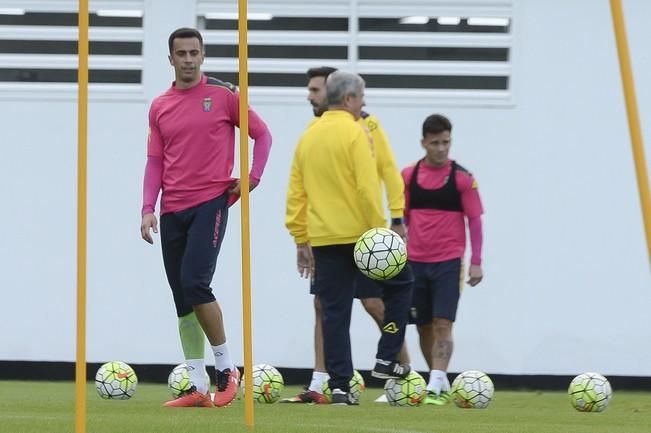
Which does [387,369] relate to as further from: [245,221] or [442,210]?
[245,221]

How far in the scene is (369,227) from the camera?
8641 mm

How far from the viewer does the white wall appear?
13383 millimetres

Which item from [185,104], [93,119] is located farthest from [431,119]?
[93,119]

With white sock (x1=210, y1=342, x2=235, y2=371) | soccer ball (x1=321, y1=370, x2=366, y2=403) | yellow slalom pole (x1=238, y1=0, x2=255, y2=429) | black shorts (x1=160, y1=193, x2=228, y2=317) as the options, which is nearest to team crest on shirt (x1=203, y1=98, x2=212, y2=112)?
black shorts (x1=160, y1=193, x2=228, y2=317)

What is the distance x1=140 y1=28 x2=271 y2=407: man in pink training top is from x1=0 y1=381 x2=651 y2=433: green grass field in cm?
44

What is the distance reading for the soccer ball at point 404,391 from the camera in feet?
29.8

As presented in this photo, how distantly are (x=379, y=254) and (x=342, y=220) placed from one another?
1.41 ft

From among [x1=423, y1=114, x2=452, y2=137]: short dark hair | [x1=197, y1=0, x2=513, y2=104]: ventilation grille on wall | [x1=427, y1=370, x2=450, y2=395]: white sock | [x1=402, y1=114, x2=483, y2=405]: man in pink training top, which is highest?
[x1=197, y1=0, x2=513, y2=104]: ventilation grille on wall

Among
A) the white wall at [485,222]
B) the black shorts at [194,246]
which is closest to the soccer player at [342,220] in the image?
the black shorts at [194,246]

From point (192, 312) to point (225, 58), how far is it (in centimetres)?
582

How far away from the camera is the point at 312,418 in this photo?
7312mm

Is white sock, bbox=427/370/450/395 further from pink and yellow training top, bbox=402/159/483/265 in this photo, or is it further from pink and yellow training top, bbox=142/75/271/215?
pink and yellow training top, bbox=142/75/271/215

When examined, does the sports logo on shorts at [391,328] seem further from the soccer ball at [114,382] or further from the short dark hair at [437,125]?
the short dark hair at [437,125]

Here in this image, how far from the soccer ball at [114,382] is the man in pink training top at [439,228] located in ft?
6.91
